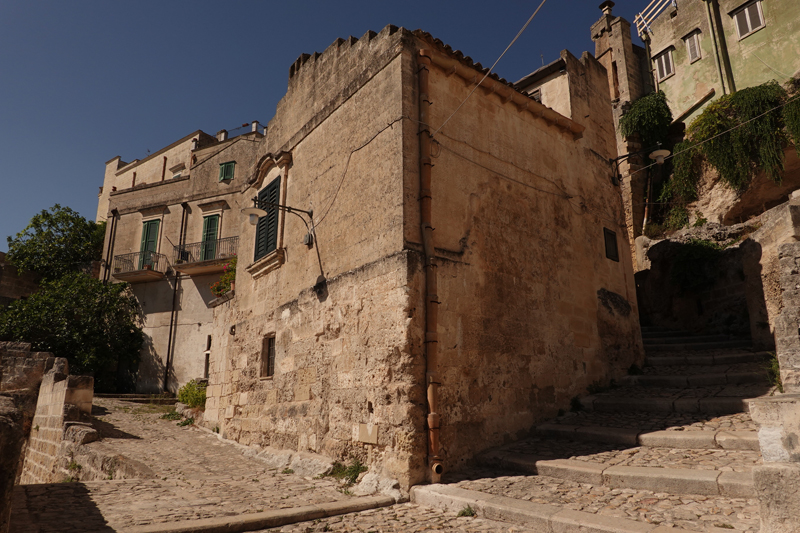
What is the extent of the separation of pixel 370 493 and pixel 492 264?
330 centimetres

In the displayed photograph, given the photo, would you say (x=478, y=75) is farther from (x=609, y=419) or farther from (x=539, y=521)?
(x=539, y=521)

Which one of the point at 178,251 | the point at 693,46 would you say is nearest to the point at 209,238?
the point at 178,251

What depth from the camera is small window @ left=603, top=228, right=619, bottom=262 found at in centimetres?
947

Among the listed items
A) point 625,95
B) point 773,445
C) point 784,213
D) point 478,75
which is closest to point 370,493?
point 773,445

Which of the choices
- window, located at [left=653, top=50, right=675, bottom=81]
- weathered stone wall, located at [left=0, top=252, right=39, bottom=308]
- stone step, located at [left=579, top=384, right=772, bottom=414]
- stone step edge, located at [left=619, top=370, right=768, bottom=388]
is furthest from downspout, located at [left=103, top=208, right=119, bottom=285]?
window, located at [left=653, top=50, right=675, bottom=81]

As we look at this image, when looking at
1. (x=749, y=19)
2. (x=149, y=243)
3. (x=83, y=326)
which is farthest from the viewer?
(x=149, y=243)

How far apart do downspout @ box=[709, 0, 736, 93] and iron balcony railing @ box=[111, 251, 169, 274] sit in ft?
70.8

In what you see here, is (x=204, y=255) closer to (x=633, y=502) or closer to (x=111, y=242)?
(x=111, y=242)

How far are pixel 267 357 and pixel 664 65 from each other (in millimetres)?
19499

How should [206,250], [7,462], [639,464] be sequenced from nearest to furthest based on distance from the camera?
[7,462], [639,464], [206,250]

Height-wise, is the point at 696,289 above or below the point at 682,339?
above

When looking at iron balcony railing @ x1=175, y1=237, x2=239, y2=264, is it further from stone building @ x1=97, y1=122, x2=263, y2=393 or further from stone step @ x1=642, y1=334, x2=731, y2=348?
stone step @ x1=642, y1=334, x2=731, y2=348

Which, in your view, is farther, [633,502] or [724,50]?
[724,50]

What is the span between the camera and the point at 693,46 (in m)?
19.0
